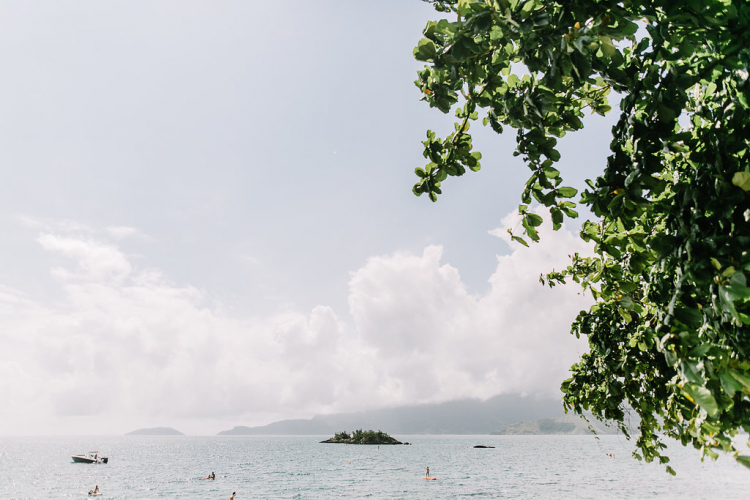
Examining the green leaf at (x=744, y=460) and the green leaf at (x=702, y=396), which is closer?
the green leaf at (x=744, y=460)

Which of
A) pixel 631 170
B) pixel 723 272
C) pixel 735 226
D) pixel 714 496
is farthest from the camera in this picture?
pixel 714 496

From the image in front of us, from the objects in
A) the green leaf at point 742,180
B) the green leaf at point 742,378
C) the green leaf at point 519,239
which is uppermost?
the green leaf at point 519,239

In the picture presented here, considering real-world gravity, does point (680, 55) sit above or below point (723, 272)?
above

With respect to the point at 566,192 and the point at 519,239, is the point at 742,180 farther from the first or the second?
the point at 519,239

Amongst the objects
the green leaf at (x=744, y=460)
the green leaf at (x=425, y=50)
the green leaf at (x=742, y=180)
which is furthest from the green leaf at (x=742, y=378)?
the green leaf at (x=425, y=50)

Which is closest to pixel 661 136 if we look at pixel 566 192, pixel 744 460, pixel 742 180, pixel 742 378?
pixel 742 180

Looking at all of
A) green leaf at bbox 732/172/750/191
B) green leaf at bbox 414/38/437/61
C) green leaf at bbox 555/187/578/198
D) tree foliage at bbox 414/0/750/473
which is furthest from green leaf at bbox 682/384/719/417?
green leaf at bbox 414/38/437/61

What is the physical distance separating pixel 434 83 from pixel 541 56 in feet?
2.82

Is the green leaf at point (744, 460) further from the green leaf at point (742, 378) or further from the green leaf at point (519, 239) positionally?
the green leaf at point (519, 239)

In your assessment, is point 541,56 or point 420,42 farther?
point 420,42

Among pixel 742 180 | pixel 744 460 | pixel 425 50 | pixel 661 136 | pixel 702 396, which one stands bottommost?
pixel 744 460

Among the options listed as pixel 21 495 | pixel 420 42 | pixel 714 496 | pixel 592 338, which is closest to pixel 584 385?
pixel 592 338

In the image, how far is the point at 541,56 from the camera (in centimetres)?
226

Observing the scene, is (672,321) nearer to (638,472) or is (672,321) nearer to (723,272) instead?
(723,272)
